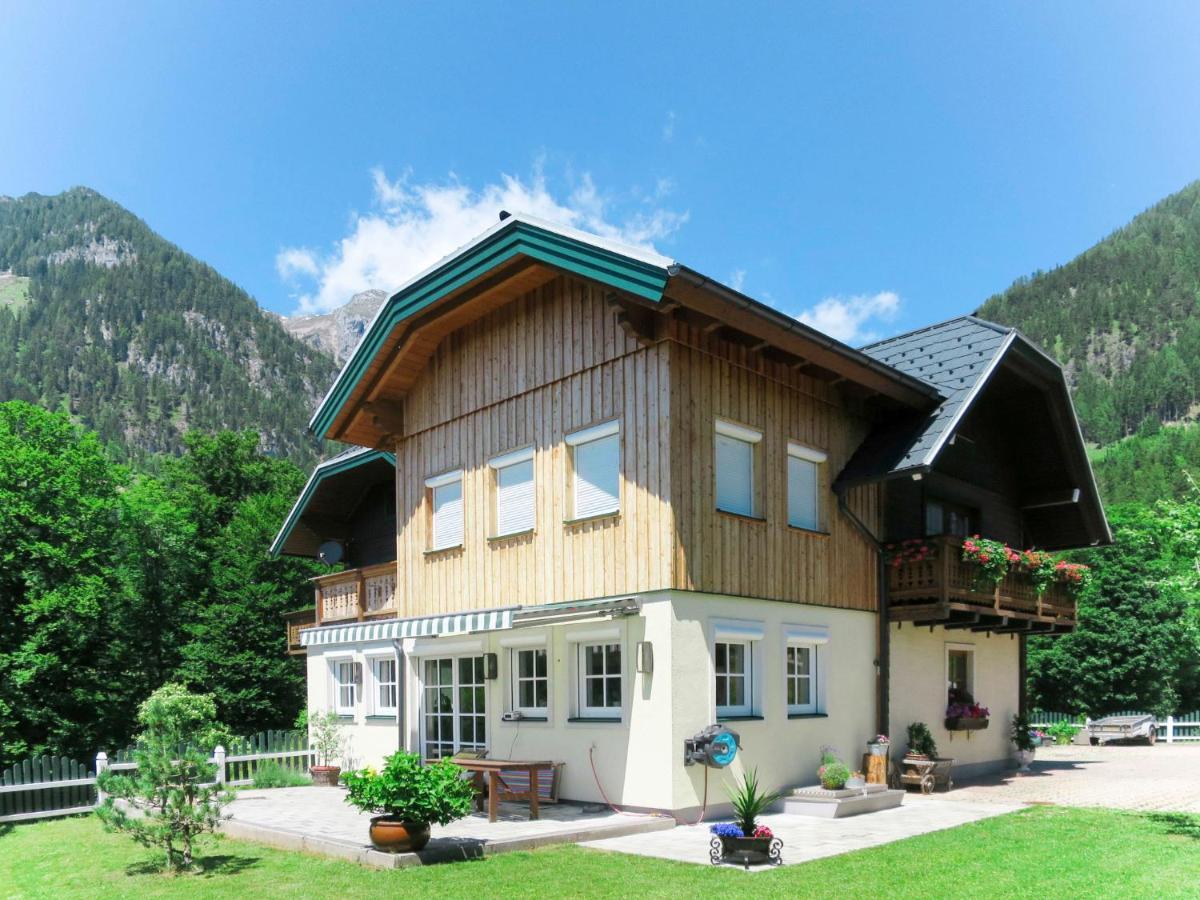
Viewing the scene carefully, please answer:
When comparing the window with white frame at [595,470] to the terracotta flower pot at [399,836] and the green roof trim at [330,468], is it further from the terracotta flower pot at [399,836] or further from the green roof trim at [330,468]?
the green roof trim at [330,468]

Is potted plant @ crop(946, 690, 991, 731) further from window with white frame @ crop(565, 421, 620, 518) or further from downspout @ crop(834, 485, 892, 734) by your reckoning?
window with white frame @ crop(565, 421, 620, 518)

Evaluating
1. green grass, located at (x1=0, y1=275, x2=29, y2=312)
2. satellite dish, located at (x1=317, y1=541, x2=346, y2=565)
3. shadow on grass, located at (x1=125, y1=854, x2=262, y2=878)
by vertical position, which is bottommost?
shadow on grass, located at (x1=125, y1=854, x2=262, y2=878)

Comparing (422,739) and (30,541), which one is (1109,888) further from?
(30,541)

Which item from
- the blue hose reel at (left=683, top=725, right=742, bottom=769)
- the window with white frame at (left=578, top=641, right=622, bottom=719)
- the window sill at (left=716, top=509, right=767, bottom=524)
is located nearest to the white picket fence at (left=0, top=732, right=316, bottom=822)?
the window with white frame at (left=578, top=641, right=622, bottom=719)

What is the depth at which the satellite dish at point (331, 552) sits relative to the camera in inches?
920

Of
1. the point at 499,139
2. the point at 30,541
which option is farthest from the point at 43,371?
the point at 499,139

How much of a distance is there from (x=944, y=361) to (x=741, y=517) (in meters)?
5.78

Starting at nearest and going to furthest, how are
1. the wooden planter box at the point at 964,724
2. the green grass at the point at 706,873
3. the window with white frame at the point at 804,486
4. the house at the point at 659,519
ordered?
the green grass at the point at 706,873
the house at the point at 659,519
the window with white frame at the point at 804,486
the wooden planter box at the point at 964,724

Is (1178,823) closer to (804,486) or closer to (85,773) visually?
(804,486)

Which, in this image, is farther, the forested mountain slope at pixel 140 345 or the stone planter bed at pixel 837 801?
the forested mountain slope at pixel 140 345

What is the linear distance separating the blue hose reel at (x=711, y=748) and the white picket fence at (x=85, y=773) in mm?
7541

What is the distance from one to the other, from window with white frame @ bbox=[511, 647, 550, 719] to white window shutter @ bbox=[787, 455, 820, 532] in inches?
166

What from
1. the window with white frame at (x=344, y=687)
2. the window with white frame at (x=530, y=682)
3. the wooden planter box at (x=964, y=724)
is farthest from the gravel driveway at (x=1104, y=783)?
the window with white frame at (x=344, y=687)

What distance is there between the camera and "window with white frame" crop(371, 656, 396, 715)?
18.8 m
